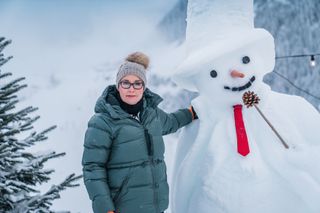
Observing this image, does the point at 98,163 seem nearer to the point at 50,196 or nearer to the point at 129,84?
the point at 129,84

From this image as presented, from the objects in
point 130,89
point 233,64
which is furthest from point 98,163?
point 233,64

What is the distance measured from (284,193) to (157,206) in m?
0.99

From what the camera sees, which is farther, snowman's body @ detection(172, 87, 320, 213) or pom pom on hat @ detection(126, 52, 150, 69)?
snowman's body @ detection(172, 87, 320, 213)

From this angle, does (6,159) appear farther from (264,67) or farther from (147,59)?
(264,67)

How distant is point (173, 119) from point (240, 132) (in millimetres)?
525

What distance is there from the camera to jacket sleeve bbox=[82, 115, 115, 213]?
226cm

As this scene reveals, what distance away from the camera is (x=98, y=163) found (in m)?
2.30

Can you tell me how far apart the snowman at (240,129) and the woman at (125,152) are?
0.55 meters

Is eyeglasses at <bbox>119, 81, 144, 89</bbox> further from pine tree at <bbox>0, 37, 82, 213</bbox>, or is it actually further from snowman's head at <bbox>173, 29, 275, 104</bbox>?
pine tree at <bbox>0, 37, 82, 213</bbox>

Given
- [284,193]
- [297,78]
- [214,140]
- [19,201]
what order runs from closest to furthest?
[284,193] < [214,140] < [19,201] < [297,78]

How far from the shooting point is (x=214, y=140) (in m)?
2.92

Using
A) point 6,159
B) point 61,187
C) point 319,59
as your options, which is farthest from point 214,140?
point 319,59

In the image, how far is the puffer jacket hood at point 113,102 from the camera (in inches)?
92.4


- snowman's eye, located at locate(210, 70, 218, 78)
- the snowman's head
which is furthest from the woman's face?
snowman's eye, located at locate(210, 70, 218, 78)
